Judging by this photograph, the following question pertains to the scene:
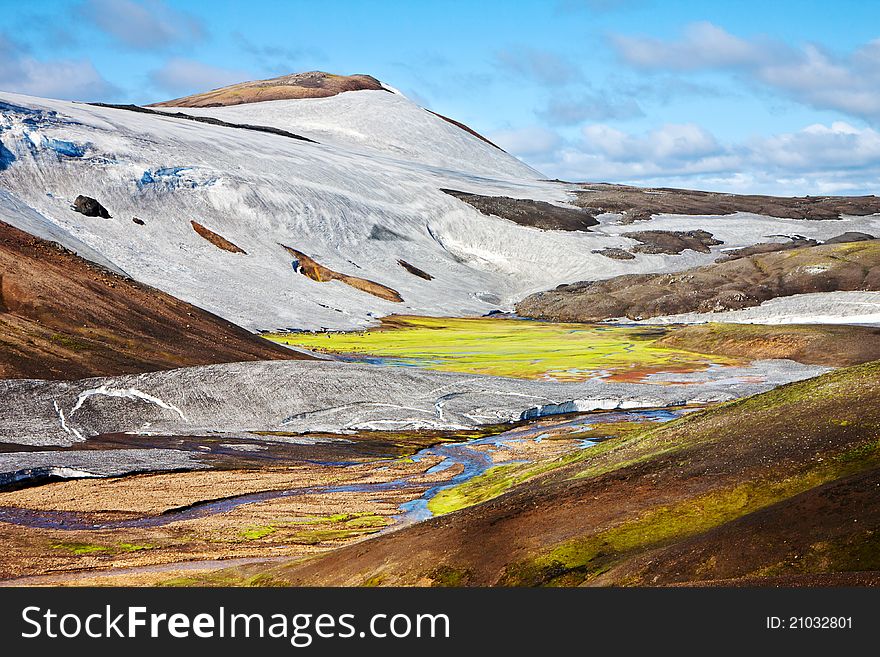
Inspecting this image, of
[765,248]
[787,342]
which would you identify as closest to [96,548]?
[787,342]

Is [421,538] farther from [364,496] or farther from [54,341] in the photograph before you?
[54,341]

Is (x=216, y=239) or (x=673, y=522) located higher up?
(x=216, y=239)

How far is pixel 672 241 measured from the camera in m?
179

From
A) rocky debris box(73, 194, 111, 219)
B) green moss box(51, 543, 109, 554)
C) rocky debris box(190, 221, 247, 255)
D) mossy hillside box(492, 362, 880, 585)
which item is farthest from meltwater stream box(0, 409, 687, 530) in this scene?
rocky debris box(73, 194, 111, 219)

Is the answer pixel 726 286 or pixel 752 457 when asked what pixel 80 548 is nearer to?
pixel 752 457

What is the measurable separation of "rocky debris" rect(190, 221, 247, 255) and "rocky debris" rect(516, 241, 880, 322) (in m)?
39.9

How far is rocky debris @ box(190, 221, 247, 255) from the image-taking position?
133 meters

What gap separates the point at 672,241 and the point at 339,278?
6902cm

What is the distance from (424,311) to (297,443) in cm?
8137

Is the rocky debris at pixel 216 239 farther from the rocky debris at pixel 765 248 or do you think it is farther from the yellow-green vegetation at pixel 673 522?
the yellow-green vegetation at pixel 673 522

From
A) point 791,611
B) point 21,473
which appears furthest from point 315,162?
point 791,611

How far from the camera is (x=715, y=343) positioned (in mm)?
93000

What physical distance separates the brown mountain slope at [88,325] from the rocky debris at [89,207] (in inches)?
1861

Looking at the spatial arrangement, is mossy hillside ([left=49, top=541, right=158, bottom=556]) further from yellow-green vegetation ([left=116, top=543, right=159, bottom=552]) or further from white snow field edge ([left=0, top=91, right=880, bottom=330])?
white snow field edge ([left=0, top=91, right=880, bottom=330])
